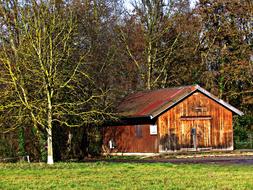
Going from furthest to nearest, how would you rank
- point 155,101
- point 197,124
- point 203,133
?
point 155,101 < point 203,133 < point 197,124

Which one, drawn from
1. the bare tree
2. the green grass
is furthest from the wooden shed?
the green grass

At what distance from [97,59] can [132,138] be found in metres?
6.70

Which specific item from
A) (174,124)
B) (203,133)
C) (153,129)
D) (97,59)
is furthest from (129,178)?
(97,59)

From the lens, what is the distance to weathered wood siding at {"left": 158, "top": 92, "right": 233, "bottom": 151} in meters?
43.9

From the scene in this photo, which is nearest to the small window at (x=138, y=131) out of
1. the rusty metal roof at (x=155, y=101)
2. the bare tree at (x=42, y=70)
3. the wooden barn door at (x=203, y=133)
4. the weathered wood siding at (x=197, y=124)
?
the rusty metal roof at (x=155, y=101)

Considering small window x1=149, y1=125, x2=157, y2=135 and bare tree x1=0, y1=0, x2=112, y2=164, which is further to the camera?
small window x1=149, y1=125, x2=157, y2=135

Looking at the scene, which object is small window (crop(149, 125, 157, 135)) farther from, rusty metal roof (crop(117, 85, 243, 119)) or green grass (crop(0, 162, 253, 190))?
green grass (crop(0, 162, 253, 190))

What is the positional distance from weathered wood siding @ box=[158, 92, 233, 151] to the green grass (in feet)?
52.4

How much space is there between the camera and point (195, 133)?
148 feet

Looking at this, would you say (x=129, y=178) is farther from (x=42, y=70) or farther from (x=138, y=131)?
(x=138, y=131)

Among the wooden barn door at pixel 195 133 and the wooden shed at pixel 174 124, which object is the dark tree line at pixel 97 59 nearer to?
the wooden shed at pixel 174 124

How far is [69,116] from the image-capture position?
119 feet

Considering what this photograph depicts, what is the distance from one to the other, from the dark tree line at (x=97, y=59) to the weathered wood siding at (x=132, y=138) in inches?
48.2

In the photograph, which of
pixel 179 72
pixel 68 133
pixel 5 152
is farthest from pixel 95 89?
pixel 179 72
